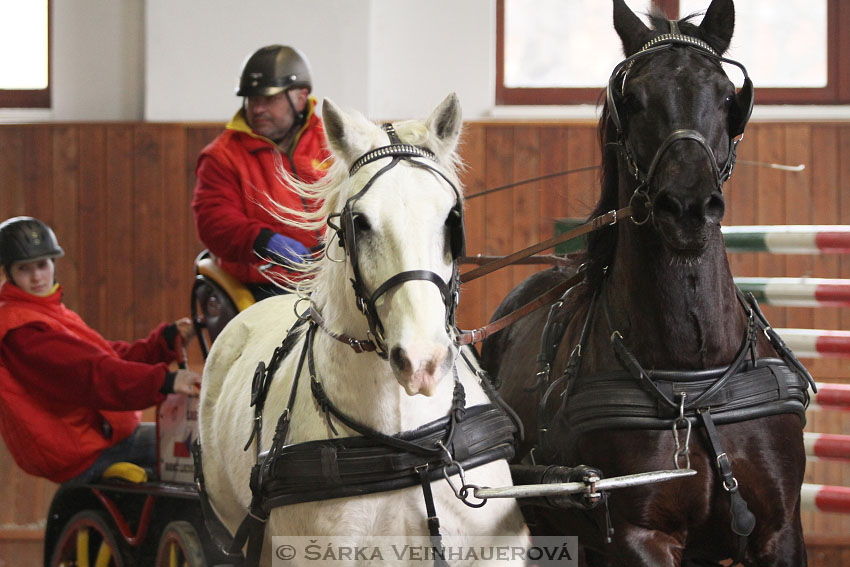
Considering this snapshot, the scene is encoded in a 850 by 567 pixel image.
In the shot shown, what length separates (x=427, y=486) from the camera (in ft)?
6.58

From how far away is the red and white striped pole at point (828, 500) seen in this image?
3.47 m

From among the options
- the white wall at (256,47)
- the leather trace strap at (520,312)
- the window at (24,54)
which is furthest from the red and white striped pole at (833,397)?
the window at (24,54)

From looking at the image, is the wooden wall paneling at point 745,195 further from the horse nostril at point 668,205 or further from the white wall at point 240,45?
the horse nostril at point 668,205

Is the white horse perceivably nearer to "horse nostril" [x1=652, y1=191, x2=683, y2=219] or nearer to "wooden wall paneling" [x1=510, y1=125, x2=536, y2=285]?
"horse nostril" [x1=652, y1=191, x2=683, y2=219]

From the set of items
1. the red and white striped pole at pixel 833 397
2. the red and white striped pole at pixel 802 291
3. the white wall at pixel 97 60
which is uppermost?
the white wall at pixel 97 60

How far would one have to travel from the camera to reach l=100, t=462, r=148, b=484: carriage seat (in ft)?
11.9

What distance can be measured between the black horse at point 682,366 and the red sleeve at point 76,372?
179 cm

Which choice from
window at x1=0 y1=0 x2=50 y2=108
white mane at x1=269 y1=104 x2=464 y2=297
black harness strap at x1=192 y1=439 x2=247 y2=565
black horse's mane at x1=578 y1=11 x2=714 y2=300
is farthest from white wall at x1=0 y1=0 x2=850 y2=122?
white mane at x1=269 y1=104 x2=464 y2=297

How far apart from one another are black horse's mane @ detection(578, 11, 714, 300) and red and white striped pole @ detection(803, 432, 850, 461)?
1.49 m

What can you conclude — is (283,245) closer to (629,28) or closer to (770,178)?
(629,28)

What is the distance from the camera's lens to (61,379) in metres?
3.66

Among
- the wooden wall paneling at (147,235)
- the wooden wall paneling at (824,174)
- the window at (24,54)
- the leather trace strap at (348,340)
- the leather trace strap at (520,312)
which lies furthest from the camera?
the window at (24,54)

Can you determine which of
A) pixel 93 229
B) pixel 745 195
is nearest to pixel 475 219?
pixel 745 195

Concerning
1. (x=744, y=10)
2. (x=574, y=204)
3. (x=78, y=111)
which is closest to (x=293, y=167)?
(x=574, y=204)
